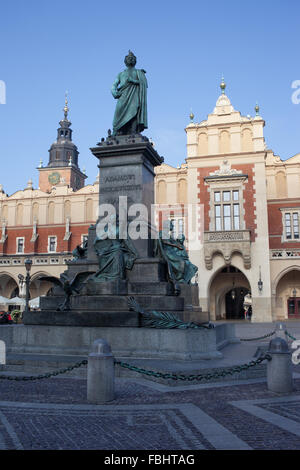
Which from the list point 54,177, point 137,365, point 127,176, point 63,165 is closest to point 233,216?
point 127,176

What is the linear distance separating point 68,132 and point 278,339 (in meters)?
70.5

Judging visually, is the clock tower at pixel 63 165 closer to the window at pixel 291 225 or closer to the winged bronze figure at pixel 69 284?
the window at pixel 291 225

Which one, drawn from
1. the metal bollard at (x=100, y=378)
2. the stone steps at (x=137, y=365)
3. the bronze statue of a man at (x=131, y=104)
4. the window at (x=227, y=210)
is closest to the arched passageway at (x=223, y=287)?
the window at (x=227, y=210)

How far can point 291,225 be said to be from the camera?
110 ft

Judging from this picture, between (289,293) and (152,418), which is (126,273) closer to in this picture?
(152,418)

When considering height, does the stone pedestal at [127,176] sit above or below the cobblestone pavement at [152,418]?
above

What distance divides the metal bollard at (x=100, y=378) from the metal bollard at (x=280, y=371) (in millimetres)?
2496

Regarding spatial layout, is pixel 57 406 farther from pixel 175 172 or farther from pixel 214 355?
pixel 175 172

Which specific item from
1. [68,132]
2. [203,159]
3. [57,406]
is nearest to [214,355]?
[57,406]

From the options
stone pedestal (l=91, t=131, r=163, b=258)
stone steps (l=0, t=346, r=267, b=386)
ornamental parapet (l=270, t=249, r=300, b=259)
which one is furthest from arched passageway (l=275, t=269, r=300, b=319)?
stone steps (l=0, t=346, r=267, b=386)

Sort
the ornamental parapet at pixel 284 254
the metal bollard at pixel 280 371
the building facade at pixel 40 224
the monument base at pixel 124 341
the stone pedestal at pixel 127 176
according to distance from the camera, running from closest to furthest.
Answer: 1. the metal bollard at pixel 280 371
2. the monument base at pixel 124 341
3. the stone pedestal at pixel 127 176
4. the ornamental parapet at pixel 284 254
5. the building facade at pixel 40 224

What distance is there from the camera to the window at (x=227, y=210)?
31841mm

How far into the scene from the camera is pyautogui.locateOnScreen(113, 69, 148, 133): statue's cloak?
12055 mm
